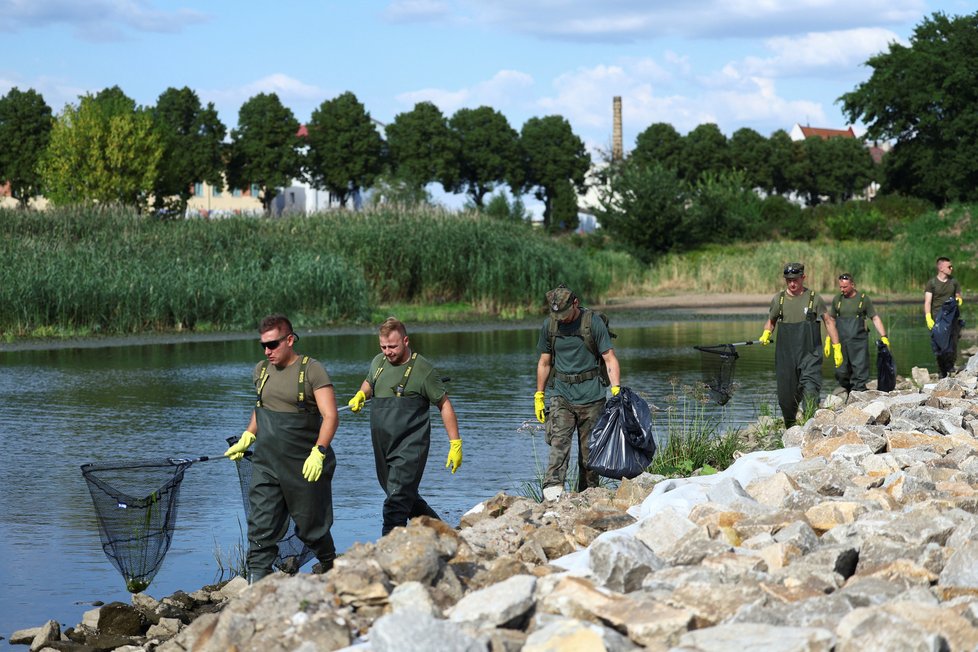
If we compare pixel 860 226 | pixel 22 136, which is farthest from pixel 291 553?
pixel 22 136

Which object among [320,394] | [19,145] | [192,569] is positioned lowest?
[192,569]

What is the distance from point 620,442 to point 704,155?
3648 inches

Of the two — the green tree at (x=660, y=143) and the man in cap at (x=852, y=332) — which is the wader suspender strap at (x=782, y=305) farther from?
the green tree at (x=660, y=143)

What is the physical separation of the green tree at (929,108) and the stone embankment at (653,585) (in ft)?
197

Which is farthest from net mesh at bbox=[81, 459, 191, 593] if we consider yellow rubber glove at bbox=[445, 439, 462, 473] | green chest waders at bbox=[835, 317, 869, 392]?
green chest waders at bbox=[835, 317, 869, 392]

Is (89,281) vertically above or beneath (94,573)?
above

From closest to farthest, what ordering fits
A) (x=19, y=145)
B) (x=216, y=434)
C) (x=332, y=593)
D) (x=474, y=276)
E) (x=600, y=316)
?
(x=332, y=593) → (x=600, y=316) → (x=216, y=434) → (x=474, y=276) → (x=19, y=145)

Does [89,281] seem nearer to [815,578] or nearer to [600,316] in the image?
[600,316]

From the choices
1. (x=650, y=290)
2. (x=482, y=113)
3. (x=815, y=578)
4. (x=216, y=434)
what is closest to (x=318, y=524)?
(x=815, y=578)

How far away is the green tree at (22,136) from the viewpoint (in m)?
81.6

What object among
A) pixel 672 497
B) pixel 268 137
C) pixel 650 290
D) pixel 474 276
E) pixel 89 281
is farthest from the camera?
pixel 268 137

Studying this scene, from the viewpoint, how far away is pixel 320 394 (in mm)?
8609

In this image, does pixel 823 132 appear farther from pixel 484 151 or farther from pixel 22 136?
pixel 22 136

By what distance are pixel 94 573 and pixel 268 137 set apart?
81.1 meters
